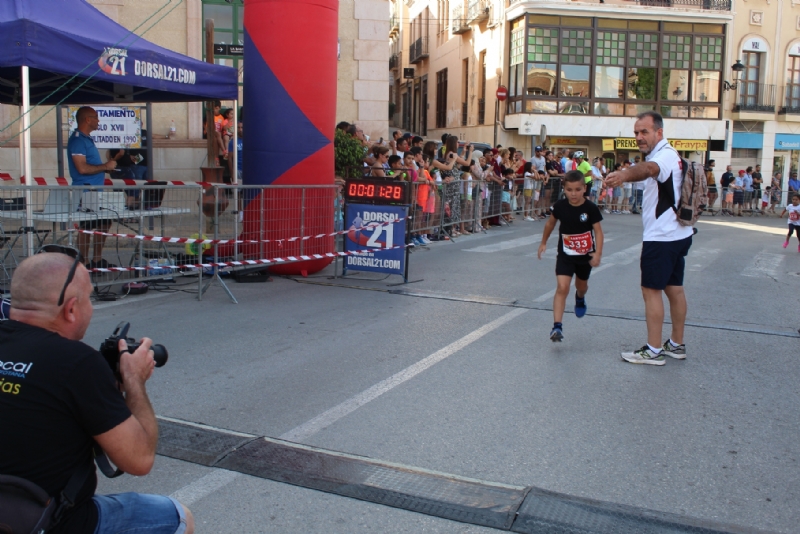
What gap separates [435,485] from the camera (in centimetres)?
399

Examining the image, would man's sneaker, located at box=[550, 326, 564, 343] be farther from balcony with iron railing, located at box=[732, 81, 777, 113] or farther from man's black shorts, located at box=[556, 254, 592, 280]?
balcony with iron railing, located at box=[732, 81, 777, 113]

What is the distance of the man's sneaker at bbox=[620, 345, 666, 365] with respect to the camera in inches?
252

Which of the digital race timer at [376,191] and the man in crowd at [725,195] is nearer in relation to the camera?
the digital race timer at [376,191]

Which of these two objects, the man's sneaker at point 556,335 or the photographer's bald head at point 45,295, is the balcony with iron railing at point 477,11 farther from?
the photographer's bald head at point 45,295

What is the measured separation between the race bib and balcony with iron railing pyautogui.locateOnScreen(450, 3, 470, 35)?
3372 cm

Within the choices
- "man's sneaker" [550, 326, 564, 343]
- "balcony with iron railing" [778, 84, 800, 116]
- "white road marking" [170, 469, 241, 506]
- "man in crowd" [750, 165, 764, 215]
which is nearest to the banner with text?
"man's sneaker" [550, 326, 564, 343]

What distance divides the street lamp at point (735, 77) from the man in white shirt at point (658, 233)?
31.8 meters

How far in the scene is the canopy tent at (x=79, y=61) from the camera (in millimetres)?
7699

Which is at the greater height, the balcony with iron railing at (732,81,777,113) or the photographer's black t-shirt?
the balcony with iron railing at (732,81,777,113)

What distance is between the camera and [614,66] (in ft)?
114

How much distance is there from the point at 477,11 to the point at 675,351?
1317 inches

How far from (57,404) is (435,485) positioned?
224 cm

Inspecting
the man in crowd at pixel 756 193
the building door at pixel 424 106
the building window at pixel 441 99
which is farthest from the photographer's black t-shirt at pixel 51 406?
the building door at pixel 424 106

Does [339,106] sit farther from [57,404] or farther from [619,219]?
[57,404]
